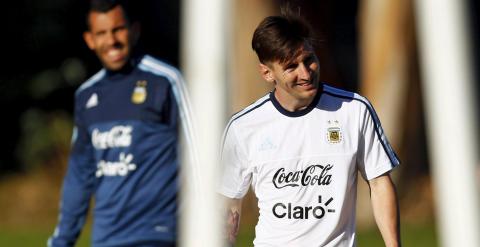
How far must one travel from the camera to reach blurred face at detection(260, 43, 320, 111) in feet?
18.4

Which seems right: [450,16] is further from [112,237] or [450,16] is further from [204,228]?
[112,237]

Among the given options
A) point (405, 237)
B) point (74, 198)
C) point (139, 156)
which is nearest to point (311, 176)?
point (139, 156)

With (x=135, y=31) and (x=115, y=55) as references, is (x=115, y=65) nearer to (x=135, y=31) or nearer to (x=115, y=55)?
(x=115, y=55)

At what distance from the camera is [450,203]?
→ 5312 millimetres

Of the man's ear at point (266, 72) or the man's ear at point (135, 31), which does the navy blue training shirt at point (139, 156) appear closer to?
the man's ear at point (135, 31)

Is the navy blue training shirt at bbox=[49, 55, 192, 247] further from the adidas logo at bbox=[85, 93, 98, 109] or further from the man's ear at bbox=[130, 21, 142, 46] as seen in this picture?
the man's ear at bbox=[130, 21, 142, 46]

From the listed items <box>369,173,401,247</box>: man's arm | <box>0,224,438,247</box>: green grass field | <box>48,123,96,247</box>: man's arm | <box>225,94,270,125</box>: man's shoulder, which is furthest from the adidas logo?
<box>0,224,438,247</box>: green grass field

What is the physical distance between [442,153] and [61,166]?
1725cm

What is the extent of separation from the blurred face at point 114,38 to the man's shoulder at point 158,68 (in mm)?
93

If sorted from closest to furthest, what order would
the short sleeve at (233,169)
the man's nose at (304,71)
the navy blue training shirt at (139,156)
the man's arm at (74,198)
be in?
the man's nose at (304,71), the short sleeve at (233,169), the navy blue training shirt at (139,156), the man's arm at (74,198)

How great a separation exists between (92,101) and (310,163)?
2317 mm

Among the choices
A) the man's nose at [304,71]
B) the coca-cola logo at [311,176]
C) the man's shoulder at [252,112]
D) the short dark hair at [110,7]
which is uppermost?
the short dark hair at [110,7]

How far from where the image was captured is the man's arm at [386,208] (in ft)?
18.7

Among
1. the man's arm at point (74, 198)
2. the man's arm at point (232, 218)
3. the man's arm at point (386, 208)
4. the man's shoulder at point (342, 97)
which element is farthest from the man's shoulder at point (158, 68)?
the man's arm at point (386, 208)
